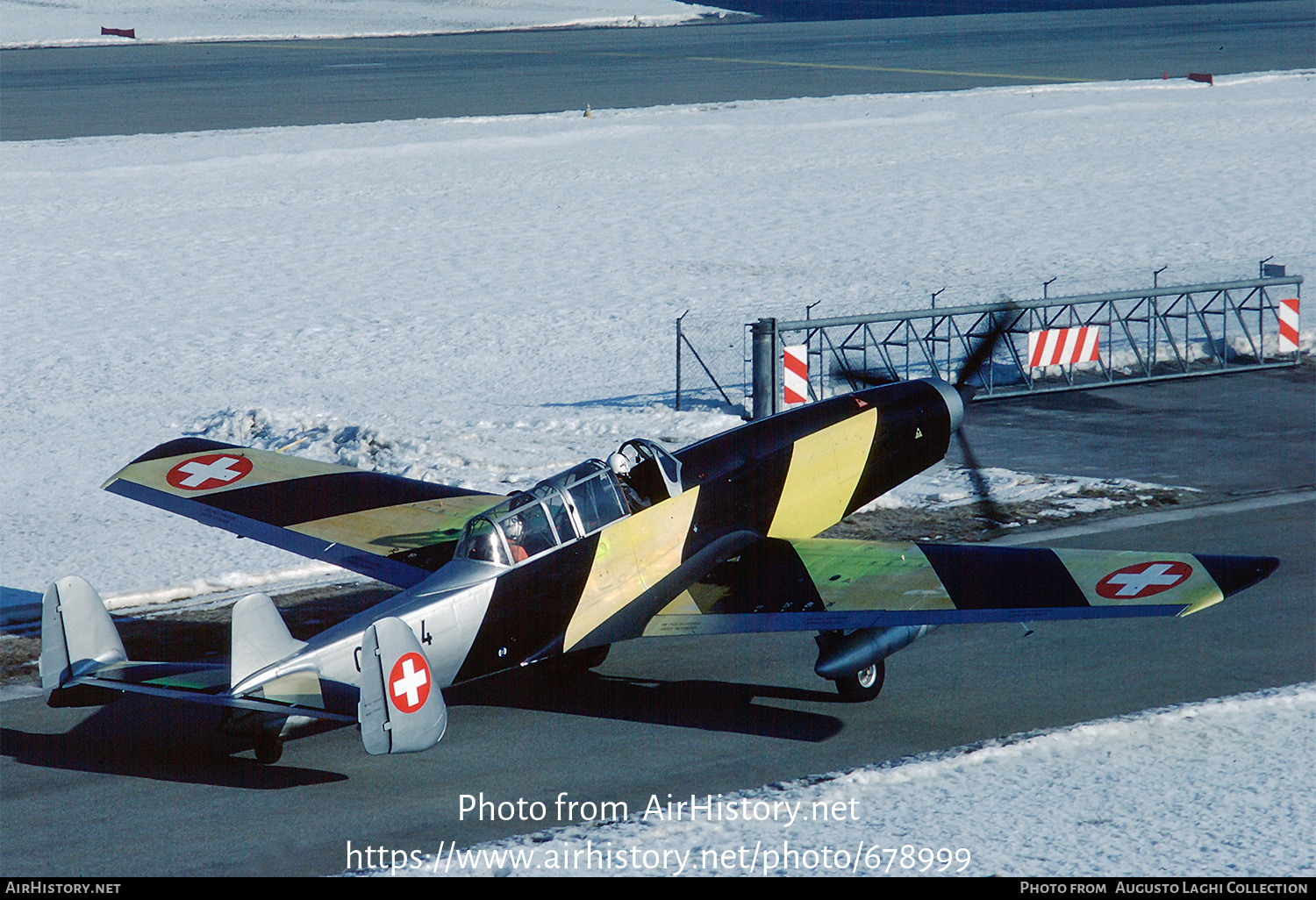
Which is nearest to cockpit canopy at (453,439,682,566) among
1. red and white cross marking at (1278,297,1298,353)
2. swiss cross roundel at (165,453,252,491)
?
swiss cross roundel at (165,453,252,491)

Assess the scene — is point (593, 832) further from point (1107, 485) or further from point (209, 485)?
point (1107, 485)

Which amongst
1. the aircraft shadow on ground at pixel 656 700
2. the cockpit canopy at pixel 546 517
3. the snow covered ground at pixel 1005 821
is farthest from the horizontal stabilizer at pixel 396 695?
the aircraft shadow on ground at pixel 656 700

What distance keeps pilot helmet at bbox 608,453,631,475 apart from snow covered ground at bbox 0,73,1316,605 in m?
4.70

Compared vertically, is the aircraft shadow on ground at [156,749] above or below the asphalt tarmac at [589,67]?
below

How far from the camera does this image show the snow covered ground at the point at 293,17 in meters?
98.6

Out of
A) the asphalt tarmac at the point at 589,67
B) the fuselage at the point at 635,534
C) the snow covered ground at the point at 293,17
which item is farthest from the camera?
the snow covered ground at the point at 293,17

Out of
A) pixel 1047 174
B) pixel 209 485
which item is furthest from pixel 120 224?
pixel 1047 174

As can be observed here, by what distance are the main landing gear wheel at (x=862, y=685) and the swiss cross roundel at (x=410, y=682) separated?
349 centimetres

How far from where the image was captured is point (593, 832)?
29.0 ft

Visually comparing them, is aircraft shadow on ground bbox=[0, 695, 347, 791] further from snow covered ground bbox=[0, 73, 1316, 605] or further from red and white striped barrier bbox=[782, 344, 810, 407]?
red and white striped barrier bbox=[782, 344, 810, 407]

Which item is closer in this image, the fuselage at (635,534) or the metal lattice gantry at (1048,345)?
the fuselage at (635,534)

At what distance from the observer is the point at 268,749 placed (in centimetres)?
991

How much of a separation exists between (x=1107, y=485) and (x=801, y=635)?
608 centimetres

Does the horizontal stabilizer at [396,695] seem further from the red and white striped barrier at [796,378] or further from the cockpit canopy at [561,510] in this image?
the red and white striped barrier at [796,378]
